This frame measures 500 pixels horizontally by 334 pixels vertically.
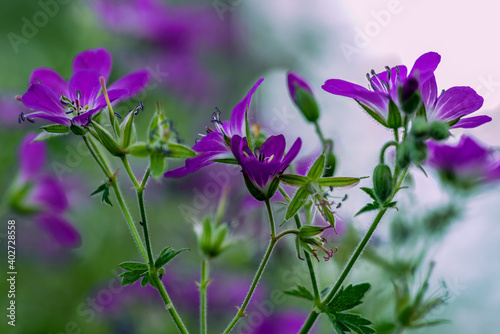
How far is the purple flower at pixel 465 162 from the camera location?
0.78 m

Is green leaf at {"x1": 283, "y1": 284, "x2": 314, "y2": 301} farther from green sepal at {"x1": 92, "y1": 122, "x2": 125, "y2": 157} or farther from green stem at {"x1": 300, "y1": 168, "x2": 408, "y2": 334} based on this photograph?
green sepal at {"x1": 92, "y1": 122, "x2": 125, "y2": 157}

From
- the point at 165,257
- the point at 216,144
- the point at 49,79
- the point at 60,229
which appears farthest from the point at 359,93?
the point at 60,229

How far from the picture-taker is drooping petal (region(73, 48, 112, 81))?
2.36 ft

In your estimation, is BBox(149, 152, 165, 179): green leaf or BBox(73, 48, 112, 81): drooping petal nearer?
BBox(149, 152, 165, 179): green leaf

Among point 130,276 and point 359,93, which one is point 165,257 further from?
point 359,93

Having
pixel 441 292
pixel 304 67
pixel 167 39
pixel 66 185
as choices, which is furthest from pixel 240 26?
pixel 441 292

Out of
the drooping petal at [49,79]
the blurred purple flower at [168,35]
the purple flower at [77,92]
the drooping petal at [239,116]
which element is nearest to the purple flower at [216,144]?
the drooping petal at [239,116]

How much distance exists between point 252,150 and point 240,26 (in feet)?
6.39

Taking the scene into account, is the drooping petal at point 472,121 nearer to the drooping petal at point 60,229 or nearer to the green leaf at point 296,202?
the green leaf at point 296,202

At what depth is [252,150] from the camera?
1.97 ft

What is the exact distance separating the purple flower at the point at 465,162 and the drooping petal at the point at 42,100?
457 mm

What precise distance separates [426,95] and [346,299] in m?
0.23

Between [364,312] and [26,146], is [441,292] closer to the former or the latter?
[364,312]

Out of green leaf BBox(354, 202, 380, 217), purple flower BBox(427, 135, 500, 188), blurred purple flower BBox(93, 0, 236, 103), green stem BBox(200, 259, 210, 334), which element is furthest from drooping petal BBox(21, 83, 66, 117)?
blurred purple flower BBox(93, 0, 236, 103)
